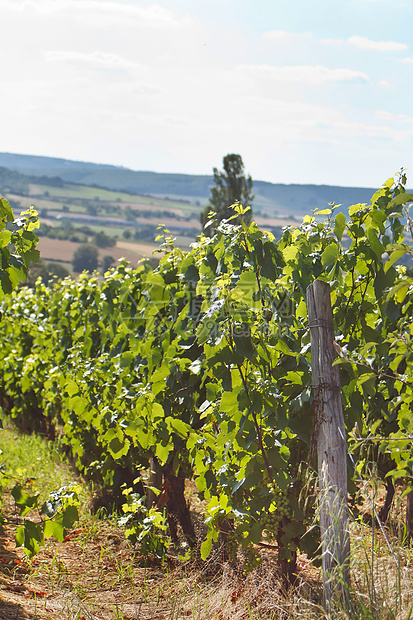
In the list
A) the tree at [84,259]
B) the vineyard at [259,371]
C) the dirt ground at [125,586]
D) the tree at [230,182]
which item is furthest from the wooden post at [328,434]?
the tree at [84,259]

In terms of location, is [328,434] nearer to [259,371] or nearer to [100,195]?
[259,371]

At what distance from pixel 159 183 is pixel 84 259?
86.8 meters

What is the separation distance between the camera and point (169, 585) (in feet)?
10.7

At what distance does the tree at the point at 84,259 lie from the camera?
40.4m

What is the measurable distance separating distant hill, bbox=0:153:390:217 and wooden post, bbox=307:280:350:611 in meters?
86.2

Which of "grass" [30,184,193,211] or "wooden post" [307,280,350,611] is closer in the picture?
"wooden post" [307,280,350,611]

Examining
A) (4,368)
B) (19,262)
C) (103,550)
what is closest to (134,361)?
(103,550)

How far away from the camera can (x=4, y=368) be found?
26.9 feet

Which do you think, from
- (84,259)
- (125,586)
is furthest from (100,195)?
(125,586)

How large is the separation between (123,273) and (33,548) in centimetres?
307

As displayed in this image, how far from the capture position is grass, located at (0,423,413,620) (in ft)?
7.70

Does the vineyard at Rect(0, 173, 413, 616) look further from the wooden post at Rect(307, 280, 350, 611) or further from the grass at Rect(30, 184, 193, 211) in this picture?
the grass at Rect(30, 184, 193, 211)

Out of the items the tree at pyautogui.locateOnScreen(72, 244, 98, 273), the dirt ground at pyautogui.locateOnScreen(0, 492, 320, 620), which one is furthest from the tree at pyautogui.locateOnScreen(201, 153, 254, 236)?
the dirt ground at pyautogui.locateOnScreen(0, 492, 320, 620)

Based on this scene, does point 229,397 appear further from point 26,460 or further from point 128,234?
point 128,234
